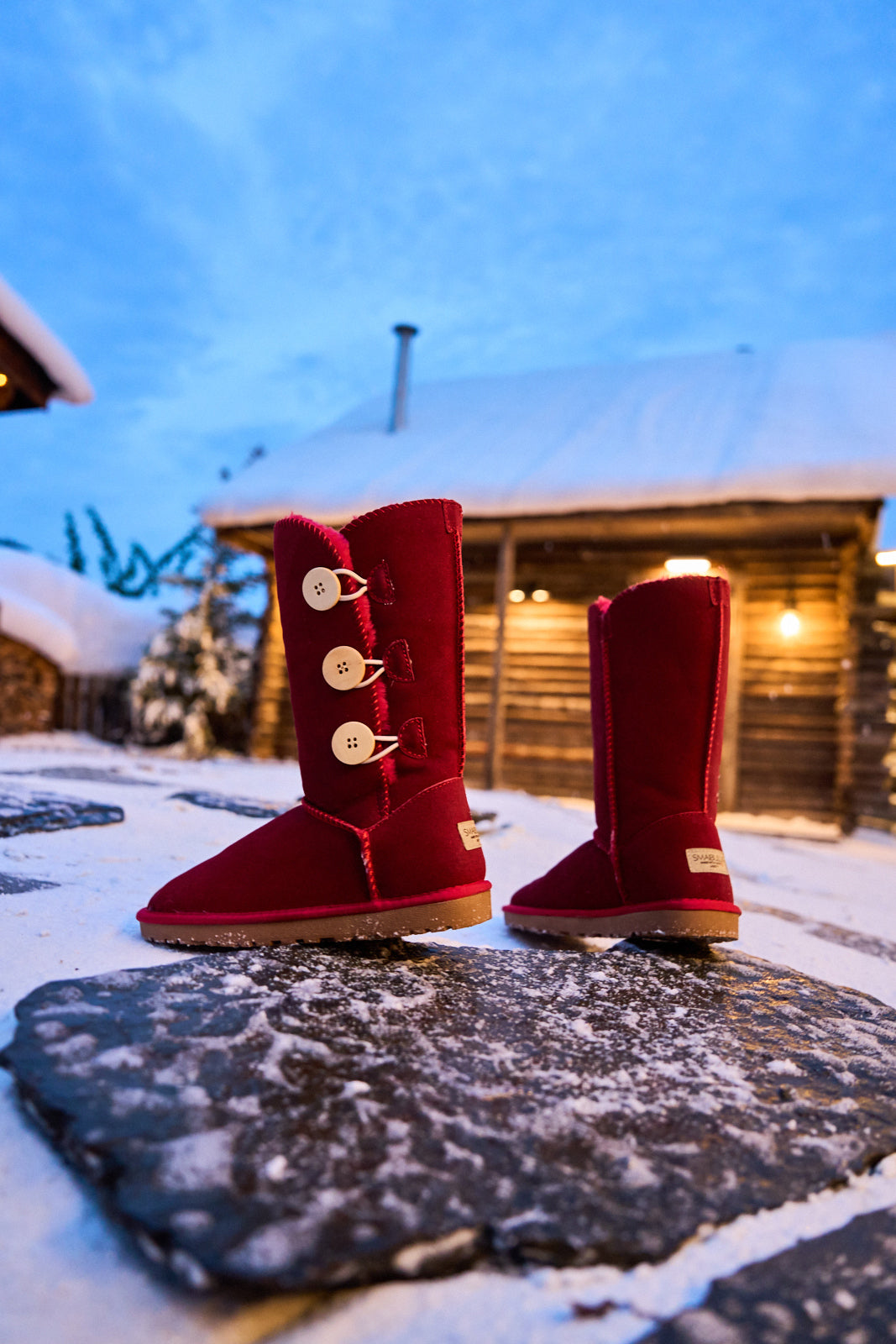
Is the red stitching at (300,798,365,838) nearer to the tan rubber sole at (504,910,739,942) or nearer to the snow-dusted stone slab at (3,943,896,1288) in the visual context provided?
the snow-dusted stone slab at (3,943,896,1288)

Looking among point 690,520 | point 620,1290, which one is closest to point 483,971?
point 620,1290

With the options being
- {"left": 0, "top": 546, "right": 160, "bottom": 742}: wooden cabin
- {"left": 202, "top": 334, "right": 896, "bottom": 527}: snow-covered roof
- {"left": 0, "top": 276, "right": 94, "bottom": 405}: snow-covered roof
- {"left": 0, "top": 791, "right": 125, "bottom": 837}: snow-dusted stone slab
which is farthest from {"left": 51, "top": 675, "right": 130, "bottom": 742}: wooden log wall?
{"left": 0, "top": 791, "right": 125, "bottom": 837}: snow-dusted stone slab

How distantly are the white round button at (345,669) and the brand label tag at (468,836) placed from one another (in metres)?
0.28

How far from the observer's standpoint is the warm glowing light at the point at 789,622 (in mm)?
7496

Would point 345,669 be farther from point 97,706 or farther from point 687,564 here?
point 97,706

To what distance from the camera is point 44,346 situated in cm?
544

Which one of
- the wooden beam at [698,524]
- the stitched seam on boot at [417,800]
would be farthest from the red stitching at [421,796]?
the wooden beam at [698,524]

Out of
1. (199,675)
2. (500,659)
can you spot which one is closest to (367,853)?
(500,659)

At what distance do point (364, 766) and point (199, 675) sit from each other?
9.99m

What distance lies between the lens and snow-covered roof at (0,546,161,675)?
357 inches

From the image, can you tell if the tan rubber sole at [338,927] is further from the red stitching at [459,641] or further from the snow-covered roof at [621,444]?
the snow-covered roof at [621,444]

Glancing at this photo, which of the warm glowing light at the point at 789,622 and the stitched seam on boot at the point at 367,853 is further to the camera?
the warm glowing light at the point at 789,622

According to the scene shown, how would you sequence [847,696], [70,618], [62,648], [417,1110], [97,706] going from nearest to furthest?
1. [417,1110]
2. [847,696]
3. [62,648]
4. [97,706]
5. [70,618]

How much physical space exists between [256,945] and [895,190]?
112103mm
